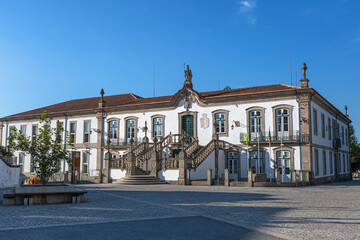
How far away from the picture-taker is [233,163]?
28656 millimetres

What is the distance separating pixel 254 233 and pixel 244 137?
21.0 metres

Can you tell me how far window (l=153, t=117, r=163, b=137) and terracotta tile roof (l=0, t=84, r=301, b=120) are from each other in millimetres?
1639

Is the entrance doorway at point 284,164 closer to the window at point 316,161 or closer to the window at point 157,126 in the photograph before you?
the window at point 316,161

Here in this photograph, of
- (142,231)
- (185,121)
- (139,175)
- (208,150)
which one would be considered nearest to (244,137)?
(208,150)

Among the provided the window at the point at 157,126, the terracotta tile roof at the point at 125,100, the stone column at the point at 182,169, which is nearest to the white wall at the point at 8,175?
the stone column at the point at 182,169

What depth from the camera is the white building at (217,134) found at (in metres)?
26.5

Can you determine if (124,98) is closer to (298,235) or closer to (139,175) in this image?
(139,175)

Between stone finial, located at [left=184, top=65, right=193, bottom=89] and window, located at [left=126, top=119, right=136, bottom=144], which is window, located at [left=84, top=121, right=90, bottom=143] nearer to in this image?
window, located at [left=126, top=119, right=136, bottom=144]

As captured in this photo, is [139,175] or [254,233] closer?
[254,233]

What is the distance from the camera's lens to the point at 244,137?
2817 cm

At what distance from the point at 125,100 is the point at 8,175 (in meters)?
15.8

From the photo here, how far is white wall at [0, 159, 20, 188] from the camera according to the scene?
2256cm

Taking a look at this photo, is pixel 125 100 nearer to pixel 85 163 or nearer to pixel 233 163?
pixel 85 163

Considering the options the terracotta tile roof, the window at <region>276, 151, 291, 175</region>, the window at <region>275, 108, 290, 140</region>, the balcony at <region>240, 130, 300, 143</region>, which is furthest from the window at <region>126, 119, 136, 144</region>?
the window at <region>276, 151, 291, 175</region>
